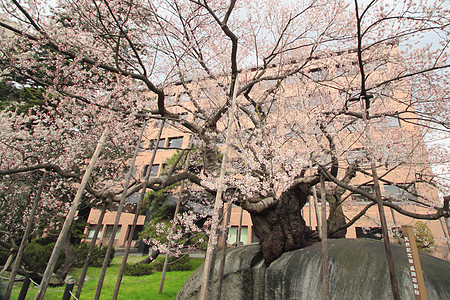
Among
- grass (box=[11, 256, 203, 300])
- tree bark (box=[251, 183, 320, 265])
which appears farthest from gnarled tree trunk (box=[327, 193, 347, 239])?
grass (box=[11, 256, 203, 300])

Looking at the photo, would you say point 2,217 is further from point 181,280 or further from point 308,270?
point 308,270

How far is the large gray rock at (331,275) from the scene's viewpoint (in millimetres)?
5168

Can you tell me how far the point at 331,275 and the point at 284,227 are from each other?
6.20 ft

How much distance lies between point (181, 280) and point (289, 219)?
732 centimetres

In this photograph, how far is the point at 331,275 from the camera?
19.2 feet

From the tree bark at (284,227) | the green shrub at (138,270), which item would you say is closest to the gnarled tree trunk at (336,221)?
the tree bark at (284,227)

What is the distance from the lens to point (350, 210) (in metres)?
17.2

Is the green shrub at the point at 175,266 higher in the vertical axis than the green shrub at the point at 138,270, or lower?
higher

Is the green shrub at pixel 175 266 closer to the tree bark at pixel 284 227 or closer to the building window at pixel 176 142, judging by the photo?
the tree bark at pixel 284 227

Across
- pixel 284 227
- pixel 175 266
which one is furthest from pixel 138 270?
pixel 284 227

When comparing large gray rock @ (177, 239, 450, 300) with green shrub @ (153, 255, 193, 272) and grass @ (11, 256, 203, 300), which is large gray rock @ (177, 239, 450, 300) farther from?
green shrub @ (153, 255, 193, 272)

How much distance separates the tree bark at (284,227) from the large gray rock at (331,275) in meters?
0.31

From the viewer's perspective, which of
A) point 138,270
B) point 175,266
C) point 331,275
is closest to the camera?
point 331,275

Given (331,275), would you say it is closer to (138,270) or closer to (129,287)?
(129,287)
